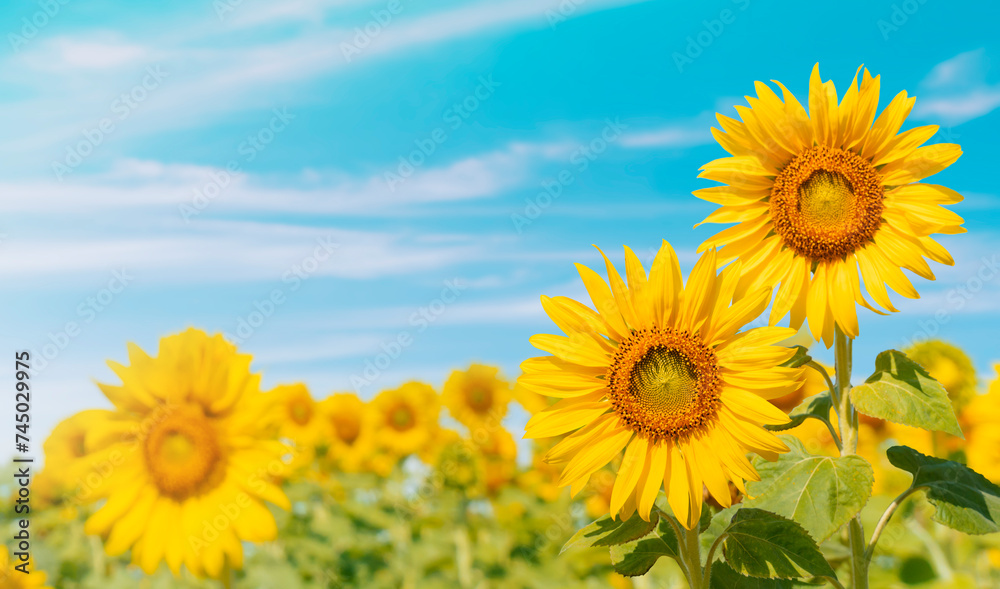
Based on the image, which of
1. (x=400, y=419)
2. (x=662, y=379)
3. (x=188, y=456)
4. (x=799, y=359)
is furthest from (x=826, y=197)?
(x=400, y=419)

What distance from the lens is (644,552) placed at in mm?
2377

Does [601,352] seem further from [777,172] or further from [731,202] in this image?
[777,172]

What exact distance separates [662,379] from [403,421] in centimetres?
689

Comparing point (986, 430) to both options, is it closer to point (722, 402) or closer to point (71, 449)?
point (722, 402)

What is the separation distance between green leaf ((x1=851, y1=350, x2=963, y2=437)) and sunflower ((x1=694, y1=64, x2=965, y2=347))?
20 centimetres

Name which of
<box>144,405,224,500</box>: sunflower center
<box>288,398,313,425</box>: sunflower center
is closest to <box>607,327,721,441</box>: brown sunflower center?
<box>144,405,224,500</box>: sunflower center

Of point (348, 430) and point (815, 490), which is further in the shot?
point (348, 430)

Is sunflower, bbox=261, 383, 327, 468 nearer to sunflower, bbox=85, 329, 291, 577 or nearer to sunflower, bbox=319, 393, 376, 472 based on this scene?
sunflower, bbox=319, 393, 376, 472

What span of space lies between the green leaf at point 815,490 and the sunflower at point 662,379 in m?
0.15

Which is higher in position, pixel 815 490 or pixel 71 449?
pixel 71 449

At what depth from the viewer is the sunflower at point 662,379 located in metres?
2.34

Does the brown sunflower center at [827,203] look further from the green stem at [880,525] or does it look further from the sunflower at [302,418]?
the sunflower at [302,418]

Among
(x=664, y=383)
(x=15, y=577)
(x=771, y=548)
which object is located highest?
(x=664, y=383)

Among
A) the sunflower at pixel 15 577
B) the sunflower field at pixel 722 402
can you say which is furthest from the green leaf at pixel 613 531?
the sunflower at pixel 15 577
